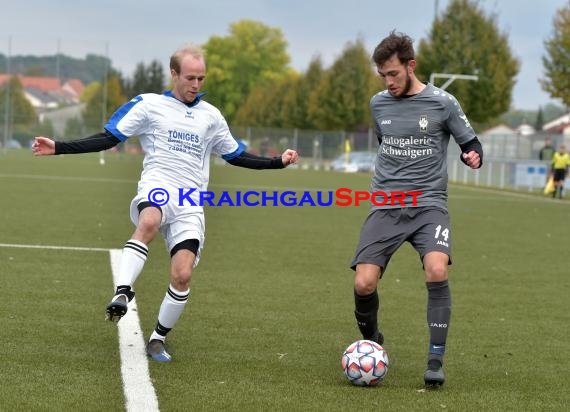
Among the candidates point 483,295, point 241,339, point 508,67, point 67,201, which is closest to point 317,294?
point 483,295

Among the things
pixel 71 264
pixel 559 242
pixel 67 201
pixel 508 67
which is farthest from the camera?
pixel 508 67

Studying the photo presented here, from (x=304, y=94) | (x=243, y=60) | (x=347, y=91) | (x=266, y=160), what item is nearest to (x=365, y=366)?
(x=266, y=160)

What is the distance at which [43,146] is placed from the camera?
6895 millimetres

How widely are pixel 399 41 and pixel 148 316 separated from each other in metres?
3.33

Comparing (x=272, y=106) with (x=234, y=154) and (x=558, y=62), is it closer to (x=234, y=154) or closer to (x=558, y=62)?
(x=558, y=62)

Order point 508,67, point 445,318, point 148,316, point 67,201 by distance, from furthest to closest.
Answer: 1. point 508,67
2. point 67,201
3. point 148,316
4. point 445,318

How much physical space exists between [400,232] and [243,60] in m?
127

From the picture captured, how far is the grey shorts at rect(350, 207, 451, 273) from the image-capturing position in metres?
6.67

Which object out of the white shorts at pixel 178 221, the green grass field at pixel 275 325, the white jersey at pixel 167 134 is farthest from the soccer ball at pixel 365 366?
the white jersey at pixel 167 134

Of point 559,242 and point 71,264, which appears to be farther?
point 559,242

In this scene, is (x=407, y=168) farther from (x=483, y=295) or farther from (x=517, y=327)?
(x=483, y=295)

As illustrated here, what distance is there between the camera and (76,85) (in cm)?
6844

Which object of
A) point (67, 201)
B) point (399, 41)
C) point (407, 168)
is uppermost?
point (399, 41)

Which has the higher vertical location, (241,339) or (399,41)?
(399,41)
